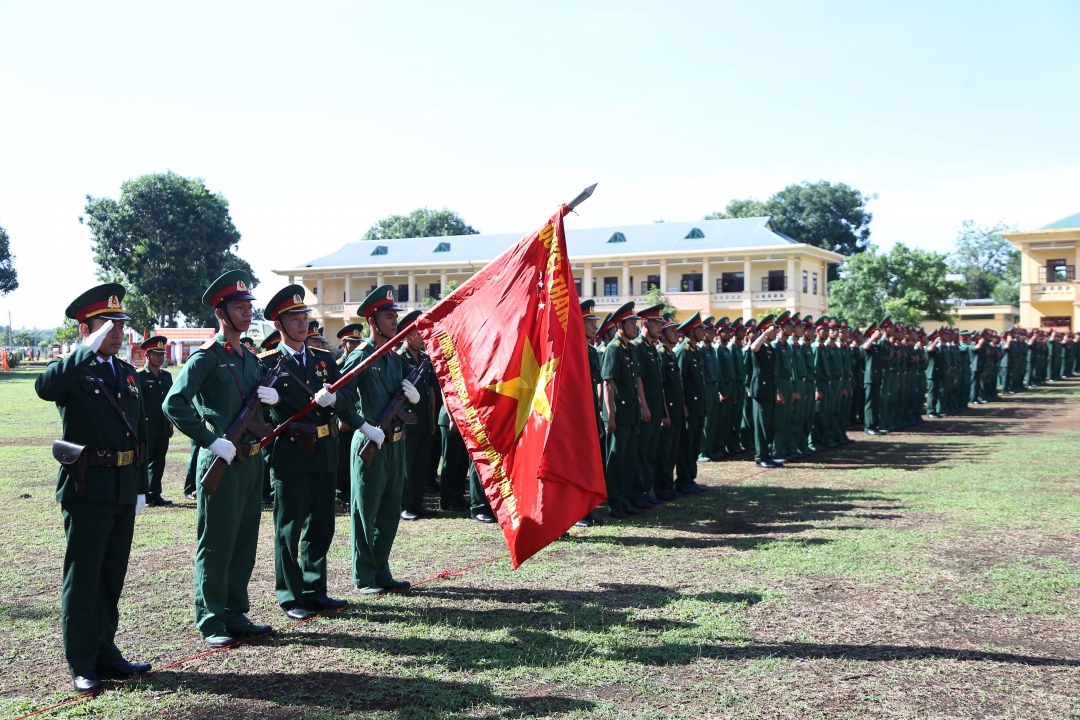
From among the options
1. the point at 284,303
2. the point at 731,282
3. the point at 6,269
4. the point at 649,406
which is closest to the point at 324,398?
the point at 284,303

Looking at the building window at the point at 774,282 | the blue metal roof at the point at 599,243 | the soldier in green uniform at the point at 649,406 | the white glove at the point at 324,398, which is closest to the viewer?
the white glove at the point at 324,398

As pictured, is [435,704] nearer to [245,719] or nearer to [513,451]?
[245,719]

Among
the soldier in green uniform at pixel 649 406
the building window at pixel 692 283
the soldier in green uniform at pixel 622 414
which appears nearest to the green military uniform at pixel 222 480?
the soldier in green uniform at pixel 622 414

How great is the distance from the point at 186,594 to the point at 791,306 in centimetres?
4496

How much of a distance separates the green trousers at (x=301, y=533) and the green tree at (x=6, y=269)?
62.4m

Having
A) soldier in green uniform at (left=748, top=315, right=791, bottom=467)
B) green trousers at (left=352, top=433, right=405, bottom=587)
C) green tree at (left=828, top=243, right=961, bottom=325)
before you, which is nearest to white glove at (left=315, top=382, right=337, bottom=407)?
green trousers at (left=352, top=433, right=405, bottom=587)

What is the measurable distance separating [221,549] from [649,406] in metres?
5.67

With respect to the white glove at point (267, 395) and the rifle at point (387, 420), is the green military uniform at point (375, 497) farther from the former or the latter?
the white glove at point (267, 395)

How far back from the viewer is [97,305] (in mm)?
4785

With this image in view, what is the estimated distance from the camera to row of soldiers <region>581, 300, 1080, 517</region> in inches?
364

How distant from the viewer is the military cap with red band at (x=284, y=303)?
18.6 ft

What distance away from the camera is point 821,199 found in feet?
211

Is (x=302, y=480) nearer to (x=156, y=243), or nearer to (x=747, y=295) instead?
(x=747, y=295)

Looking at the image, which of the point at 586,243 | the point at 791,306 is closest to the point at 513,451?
the point at 791,306
